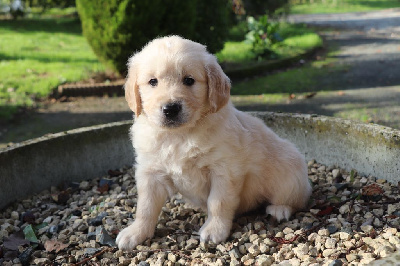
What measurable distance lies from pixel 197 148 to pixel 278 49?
29.5 ft

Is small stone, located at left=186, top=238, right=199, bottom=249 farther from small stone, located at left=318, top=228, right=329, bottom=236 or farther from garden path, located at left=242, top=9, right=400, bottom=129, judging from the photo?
garden path, located at left=242, top=9, right=400, bottom=129

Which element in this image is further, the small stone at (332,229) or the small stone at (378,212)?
the small stone at (378,212)

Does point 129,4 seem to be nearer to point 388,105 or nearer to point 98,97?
point 98,97

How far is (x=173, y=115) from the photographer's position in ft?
8.14

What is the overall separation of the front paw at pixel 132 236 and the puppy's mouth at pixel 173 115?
2.28 feet

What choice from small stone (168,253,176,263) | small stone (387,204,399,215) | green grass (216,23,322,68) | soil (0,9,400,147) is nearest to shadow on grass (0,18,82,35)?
green grass (216,23,322,68)

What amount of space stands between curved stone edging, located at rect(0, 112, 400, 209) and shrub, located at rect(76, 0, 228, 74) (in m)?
4.07

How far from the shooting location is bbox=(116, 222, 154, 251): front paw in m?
2.75

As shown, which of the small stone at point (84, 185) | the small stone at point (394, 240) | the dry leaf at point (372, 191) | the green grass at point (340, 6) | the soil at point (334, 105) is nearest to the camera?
the small stone at point (394, 240)

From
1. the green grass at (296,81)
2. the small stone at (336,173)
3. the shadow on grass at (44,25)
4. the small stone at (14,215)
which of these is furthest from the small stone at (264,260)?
the shadow on grass at (44,25)

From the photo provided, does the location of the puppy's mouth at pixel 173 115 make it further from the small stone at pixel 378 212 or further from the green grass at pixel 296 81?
the green grass at pixel 296 81

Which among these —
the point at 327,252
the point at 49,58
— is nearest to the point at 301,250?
the point at 327,252

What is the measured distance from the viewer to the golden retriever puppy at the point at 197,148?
8.41 ft

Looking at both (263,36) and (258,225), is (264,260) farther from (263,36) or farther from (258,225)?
(263,36)
